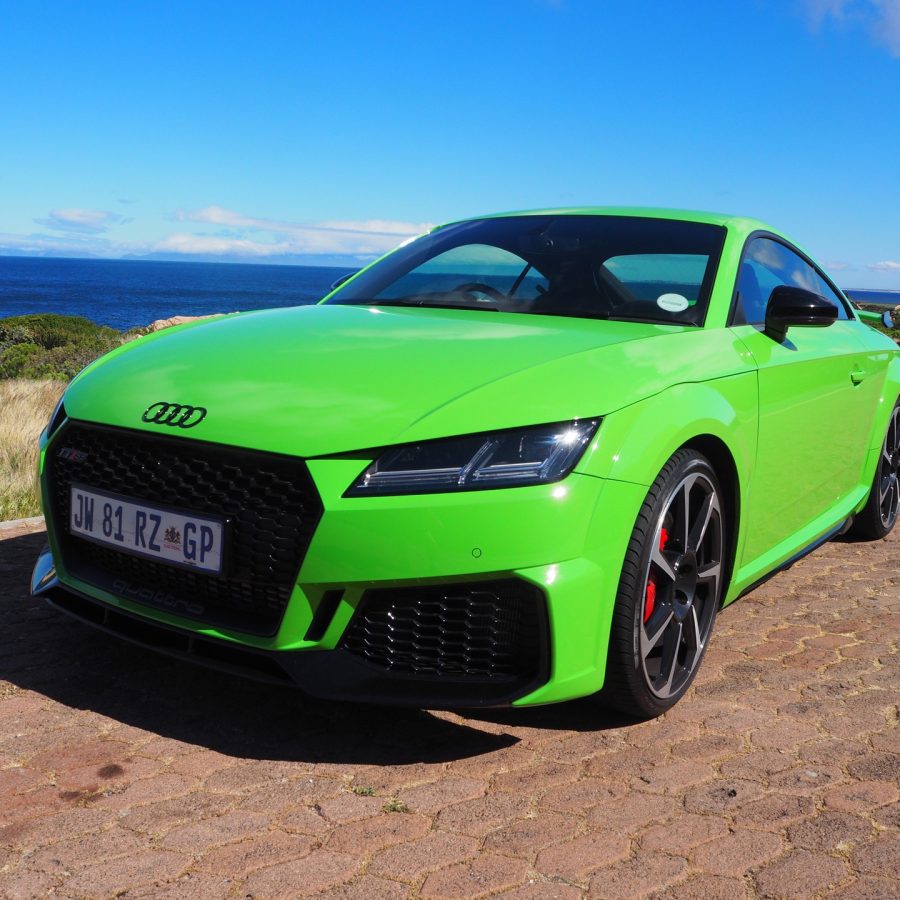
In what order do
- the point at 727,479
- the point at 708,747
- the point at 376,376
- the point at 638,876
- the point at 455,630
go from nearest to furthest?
the point at 638,876, the point at 455,630, the point at 376,376, the point at 708,747, the point at 727,479

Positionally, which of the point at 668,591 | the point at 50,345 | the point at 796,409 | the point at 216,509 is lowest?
the point at 50,345

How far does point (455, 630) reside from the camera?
2.58m

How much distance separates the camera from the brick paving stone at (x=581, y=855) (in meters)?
2.27

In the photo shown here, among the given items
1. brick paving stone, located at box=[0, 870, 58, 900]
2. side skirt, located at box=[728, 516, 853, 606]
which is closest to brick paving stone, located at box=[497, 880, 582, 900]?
brick paving stone, located at box=[0, 870, 58, 900]

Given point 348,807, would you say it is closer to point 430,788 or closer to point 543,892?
point 430,788

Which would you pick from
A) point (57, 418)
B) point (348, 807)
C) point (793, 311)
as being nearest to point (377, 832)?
point (348, 807)

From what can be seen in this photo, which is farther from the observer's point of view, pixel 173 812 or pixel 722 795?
pixel 722 795

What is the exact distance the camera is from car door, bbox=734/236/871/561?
3.59 meters

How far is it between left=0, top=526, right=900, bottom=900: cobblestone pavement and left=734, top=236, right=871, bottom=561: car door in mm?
613

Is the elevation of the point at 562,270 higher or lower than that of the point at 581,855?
higher

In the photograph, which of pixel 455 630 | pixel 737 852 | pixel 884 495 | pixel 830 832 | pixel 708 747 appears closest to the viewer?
pixel 737 852

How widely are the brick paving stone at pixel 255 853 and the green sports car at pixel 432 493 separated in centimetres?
37

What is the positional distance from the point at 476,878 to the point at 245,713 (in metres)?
Answer: 1.09

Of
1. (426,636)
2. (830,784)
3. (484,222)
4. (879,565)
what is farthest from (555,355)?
(879,565)
